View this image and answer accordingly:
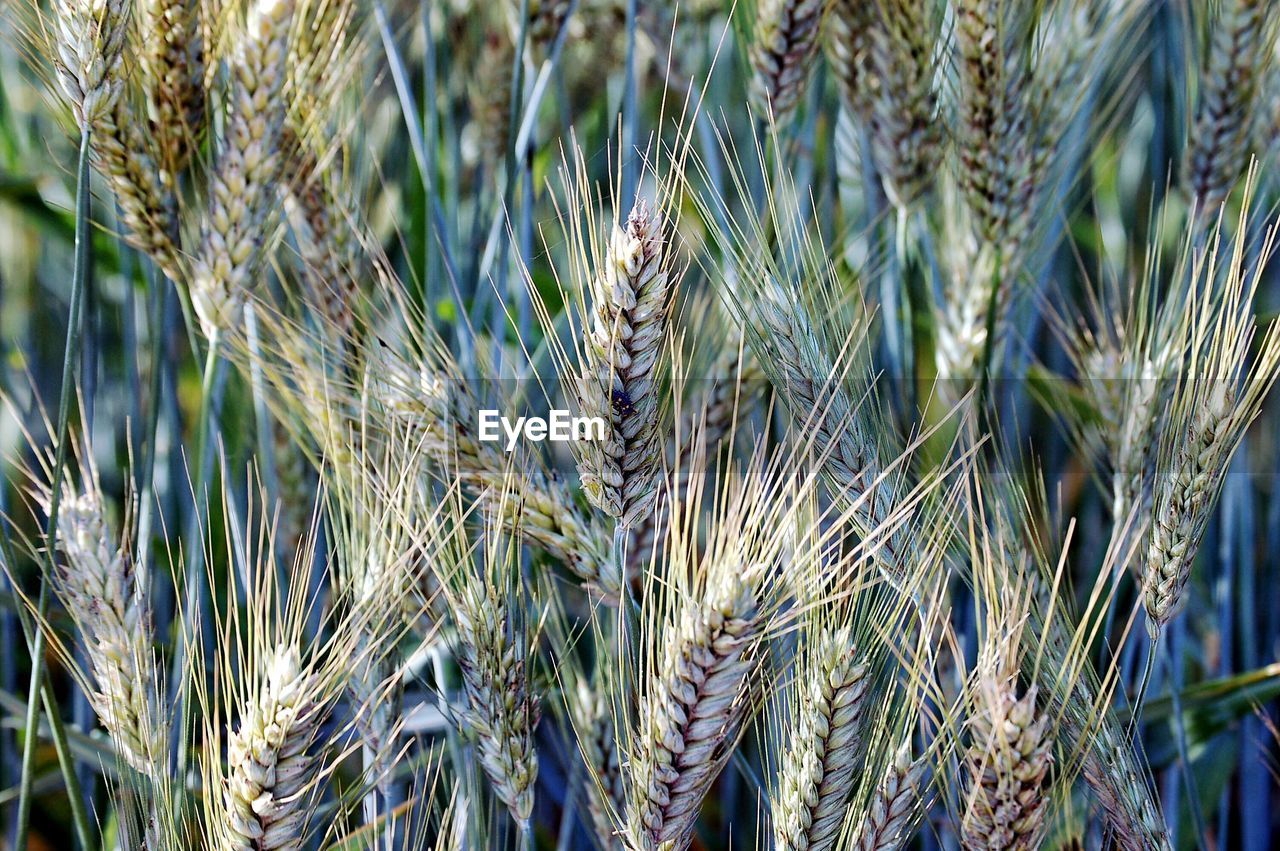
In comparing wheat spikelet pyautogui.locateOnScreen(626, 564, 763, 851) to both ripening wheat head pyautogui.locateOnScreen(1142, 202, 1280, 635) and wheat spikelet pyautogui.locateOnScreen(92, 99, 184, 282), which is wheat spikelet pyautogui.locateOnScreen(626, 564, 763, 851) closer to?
ripening wheat head pyautogui.locateOnScreen(1142, 202, 1280, 635)

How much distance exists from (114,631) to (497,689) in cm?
22

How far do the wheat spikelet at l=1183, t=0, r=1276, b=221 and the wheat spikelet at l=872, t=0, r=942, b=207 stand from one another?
209 millimetres

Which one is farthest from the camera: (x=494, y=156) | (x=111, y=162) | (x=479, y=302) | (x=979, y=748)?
(x=494, y=156)

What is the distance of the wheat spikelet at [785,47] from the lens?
2.12 ft

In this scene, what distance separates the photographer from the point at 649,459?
1.63 feet

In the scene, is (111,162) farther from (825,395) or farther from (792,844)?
(792,844)

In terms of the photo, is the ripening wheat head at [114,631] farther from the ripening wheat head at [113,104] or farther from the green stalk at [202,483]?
the ripening wheat head at [113,104]

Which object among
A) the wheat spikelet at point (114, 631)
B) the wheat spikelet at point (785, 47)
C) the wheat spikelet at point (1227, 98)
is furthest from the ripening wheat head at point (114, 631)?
the wheat spikelet at point (1227, 98)

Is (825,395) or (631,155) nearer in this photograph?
(825,395)

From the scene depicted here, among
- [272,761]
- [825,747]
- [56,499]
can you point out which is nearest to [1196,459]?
[825,747]

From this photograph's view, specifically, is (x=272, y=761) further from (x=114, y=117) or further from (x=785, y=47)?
(x=785, y=47)

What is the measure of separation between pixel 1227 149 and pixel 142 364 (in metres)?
1.03

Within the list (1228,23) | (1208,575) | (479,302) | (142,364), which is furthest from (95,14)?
(1208,575)

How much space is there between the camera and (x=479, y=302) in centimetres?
70
